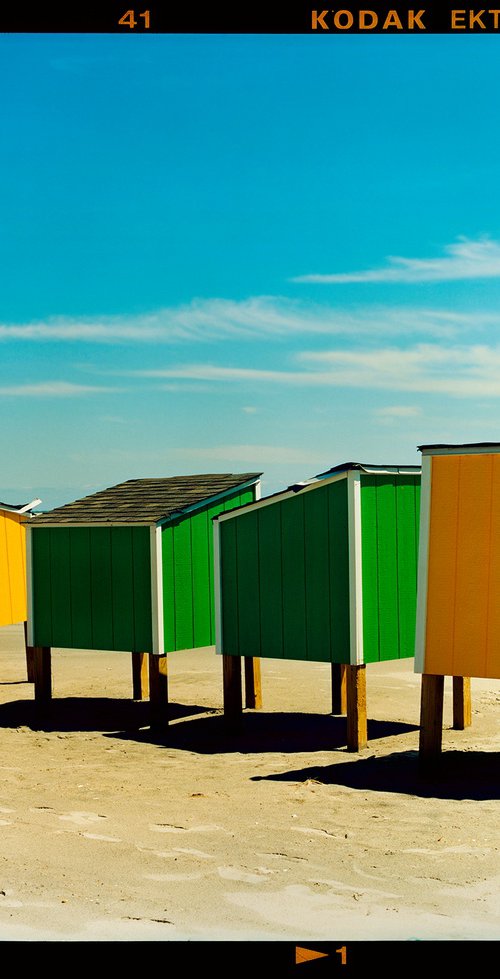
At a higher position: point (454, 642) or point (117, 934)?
point (454, 642)

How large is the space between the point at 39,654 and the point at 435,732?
21.4ft

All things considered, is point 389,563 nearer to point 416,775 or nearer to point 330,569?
point 330,569

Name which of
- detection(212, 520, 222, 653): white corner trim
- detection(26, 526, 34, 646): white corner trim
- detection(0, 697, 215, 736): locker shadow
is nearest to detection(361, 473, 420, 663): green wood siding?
detection(212, 520, 222, 653): white corner trim

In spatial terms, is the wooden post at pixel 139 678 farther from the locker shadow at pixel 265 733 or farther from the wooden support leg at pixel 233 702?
the wooden support leg at pixel 233 702

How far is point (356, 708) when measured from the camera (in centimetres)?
1197

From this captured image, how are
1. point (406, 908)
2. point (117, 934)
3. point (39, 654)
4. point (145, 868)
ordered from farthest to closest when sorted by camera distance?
point (39, 654) → point (145, 868) → point (406, 908) → point (117, 934)

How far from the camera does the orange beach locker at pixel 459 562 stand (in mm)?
10406

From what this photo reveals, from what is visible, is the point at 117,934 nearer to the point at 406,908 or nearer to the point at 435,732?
the point at 406,908

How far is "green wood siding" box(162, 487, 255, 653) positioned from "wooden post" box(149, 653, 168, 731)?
11.1 inches

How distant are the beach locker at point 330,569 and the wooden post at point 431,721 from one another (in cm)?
124

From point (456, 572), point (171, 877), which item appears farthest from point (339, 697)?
point (171, 877)

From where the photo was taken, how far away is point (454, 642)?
34.8 feet

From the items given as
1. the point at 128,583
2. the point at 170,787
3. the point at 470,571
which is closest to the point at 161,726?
the point at 128,583

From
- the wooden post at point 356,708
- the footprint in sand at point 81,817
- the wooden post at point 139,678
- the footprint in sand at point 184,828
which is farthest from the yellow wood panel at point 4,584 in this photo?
the footprint in sand at point 184,828
